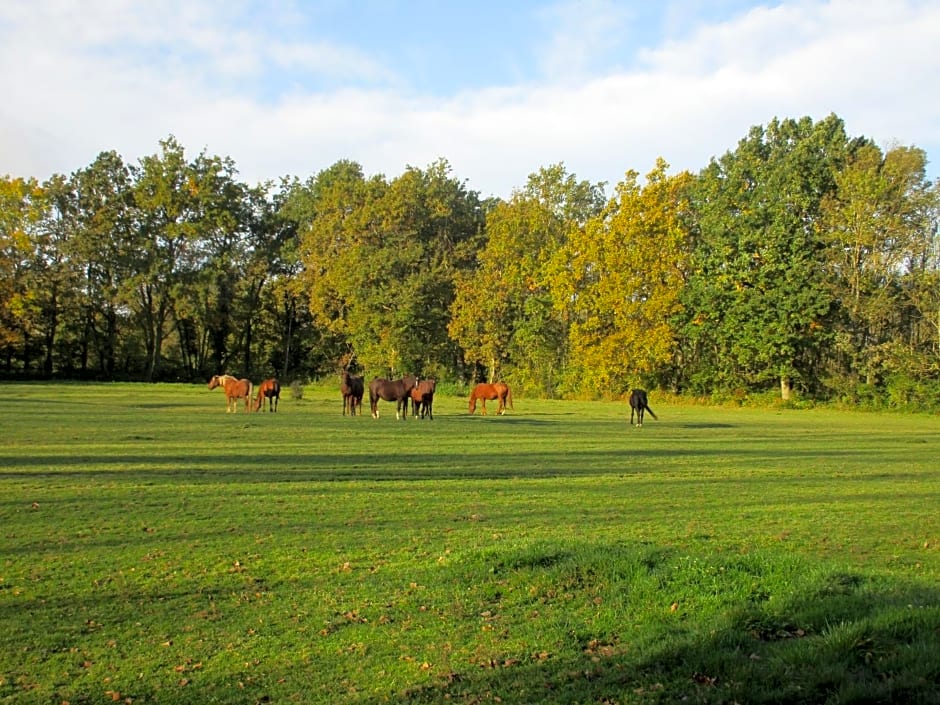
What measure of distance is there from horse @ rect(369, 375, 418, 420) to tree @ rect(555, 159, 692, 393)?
80.2 ft

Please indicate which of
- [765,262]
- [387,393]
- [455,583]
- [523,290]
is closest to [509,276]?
[523,290]

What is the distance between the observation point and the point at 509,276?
60125 mm

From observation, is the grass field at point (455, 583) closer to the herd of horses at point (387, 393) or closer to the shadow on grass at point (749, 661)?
the shadow on grass at point (749, 661)

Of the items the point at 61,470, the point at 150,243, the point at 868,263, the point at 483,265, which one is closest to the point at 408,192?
the point at 483,265

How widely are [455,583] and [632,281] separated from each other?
47582 millimetres

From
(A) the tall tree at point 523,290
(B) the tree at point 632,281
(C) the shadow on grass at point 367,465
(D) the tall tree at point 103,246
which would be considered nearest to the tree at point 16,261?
(D) the tall tree at point 103,246

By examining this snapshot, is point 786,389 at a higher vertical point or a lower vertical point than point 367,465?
higher

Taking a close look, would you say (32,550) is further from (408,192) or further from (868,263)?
(408,192)

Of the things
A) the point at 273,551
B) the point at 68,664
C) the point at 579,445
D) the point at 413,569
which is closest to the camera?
the point at 68,664

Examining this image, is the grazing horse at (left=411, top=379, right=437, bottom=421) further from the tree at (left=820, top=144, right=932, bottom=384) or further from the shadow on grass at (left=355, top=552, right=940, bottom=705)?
the tree at (left=820, top=144, right=932, bottom=384)

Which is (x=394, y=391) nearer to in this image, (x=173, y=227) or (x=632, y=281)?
(x=632, y=281)

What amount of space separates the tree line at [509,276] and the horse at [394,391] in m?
24.5

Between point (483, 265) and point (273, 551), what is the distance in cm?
5465

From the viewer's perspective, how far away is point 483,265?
62.5 metres
